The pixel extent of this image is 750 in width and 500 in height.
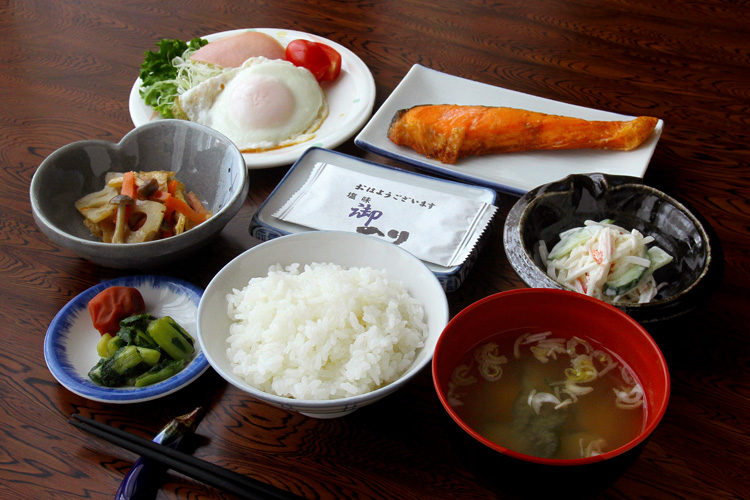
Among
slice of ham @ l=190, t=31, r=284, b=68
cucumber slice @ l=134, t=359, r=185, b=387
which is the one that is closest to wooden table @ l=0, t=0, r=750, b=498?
cucumber slice @ l=134, t=359, r=185, b=387

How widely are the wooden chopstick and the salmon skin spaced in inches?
44.7

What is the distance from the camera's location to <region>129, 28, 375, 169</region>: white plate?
193 centimetres

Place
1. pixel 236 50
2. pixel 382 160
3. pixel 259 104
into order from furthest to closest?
pixel 236 50
pixel 259 104
pixel 382 160

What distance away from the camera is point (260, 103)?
82.7 inches

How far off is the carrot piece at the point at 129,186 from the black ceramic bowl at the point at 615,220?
941 mm

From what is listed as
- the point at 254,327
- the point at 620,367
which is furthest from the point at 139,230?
the point at 620,367

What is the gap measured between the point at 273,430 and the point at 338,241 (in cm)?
44

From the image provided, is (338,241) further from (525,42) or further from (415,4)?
(415,4)

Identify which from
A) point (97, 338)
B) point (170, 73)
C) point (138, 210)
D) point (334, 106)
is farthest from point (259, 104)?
point (97, 338)

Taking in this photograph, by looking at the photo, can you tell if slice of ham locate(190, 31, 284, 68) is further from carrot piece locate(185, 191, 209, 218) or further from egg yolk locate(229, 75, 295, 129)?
carrot piece locate(185, 191, 209, 218)

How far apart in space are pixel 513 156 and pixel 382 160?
40 centimetres

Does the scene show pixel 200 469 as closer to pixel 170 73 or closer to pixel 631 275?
pixel 631 275

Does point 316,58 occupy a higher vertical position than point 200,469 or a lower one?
higher

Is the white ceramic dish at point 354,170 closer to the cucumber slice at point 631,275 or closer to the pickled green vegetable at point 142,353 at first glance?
the cucumber slice at point 631,275
